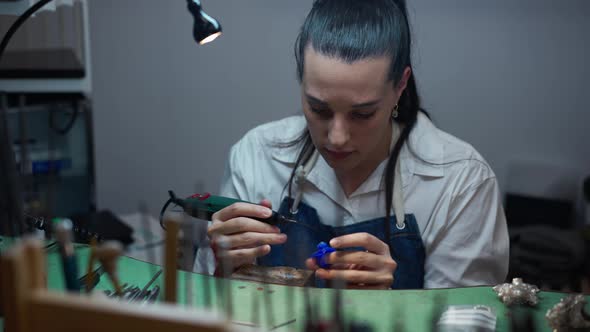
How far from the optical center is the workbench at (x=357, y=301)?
756mm

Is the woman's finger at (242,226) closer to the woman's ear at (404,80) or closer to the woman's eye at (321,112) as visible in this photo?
the woman's eye at (321,112)

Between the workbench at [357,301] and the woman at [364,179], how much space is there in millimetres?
112

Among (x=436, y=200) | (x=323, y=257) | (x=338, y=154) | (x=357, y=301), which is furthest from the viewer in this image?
(x=436, y=200)

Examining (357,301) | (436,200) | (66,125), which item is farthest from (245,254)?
(66,125)

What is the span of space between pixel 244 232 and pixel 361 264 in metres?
0.20

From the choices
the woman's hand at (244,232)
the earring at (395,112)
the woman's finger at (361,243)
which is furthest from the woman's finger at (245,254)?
the earring at (395,112)

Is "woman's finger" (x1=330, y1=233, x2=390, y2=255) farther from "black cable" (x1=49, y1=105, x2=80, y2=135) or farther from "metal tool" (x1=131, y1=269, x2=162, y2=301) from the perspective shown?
"black cable" (x1=49, y1=105, x2=80, y2=135)

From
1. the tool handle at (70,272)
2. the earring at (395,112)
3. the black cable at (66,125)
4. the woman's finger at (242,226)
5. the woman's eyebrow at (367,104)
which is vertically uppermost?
the woman's eyebrow at (367,104)

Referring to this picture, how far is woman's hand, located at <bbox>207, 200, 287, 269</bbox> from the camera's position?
0.97 m

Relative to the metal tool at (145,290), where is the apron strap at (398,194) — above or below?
above

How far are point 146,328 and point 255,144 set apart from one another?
0.86 meters

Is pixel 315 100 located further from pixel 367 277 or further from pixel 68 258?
pixel 68 258

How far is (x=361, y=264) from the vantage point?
3.11 feet

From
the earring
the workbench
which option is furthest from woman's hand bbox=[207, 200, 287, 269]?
the earring
